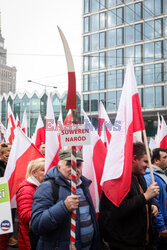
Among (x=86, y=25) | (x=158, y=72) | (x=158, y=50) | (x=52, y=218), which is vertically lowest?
(x=52, y=218)

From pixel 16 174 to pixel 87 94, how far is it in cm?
3402

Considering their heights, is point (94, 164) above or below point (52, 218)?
above

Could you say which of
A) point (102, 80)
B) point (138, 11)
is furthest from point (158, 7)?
point (102, 80)

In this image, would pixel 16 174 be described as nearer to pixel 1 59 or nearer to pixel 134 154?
pixel 134 154

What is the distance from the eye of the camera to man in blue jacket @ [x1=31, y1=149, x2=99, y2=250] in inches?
107

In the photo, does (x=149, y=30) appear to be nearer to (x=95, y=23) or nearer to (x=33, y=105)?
(x=95, y=23)

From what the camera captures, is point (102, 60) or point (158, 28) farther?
point (102, 60)

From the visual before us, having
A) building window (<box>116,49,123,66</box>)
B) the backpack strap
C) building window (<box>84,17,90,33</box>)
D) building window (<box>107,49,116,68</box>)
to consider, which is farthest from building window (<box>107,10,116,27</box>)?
the backpack strap

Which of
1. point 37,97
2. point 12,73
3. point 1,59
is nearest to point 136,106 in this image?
point 37,97

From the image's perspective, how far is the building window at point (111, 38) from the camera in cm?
3691

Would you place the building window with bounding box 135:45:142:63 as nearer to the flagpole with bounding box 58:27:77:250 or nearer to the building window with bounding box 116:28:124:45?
the building window with bounding box 116:28:124:45

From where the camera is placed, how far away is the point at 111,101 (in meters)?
36.8

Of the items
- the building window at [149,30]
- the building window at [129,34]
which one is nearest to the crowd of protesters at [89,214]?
the building window at [149,30]

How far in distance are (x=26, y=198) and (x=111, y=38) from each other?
35484mm
